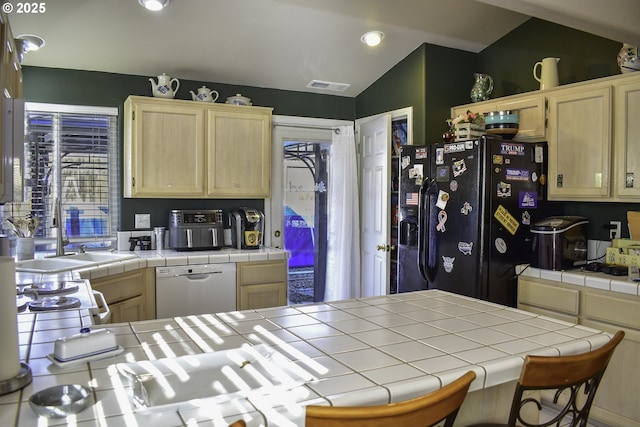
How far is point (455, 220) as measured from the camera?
10.6 ft

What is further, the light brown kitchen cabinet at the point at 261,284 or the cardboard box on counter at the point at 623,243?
the light brown kitchen cabinet at the point at 261,284

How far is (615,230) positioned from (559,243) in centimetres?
50

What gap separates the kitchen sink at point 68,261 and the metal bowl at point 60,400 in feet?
6.63

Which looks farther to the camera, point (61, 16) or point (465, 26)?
point (465, 26)

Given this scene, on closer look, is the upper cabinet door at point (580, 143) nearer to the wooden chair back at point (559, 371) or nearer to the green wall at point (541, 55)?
the green wall at point (541, 55)

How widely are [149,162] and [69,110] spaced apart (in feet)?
2.40

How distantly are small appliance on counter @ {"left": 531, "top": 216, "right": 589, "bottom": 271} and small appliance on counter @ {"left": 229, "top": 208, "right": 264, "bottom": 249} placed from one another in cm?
207

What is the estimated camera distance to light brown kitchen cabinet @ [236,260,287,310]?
11.9 ft

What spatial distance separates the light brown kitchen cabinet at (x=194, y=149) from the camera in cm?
356

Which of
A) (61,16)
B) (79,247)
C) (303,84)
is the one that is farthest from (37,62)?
(303,84)

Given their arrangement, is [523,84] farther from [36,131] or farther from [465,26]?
[36,131]

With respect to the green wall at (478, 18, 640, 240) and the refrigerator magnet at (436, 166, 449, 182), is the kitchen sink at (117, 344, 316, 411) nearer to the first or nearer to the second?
the refrigerator magnet at (436, 166, 449, 182)

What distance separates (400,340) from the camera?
1.41m

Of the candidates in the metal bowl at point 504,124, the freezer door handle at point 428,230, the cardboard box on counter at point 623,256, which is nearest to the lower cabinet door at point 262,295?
the freezer door handle at point 428,230
